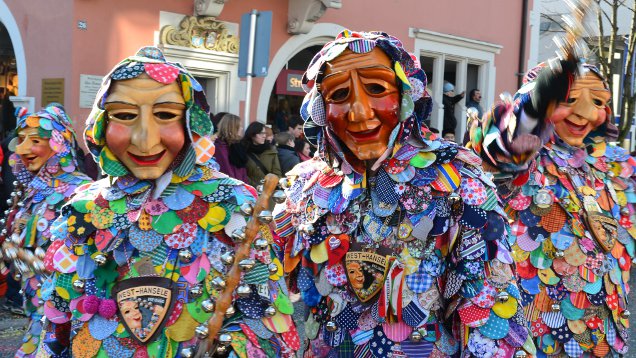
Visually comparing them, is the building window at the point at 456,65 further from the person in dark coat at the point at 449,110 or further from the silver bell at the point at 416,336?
the silver bell at the point at 416,336

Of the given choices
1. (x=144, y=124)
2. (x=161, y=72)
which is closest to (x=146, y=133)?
(x=144, y=124)

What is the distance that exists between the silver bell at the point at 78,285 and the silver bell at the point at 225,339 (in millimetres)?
514

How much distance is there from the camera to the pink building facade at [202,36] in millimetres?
9938

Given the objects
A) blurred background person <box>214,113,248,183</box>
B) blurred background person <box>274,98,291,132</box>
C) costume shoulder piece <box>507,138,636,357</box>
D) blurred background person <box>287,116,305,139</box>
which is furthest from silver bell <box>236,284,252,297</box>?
blurred background person <box>274,98,291,132</box>

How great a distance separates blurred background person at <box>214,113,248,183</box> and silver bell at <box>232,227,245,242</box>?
195 inches

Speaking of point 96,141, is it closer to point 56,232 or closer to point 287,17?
point 56,232

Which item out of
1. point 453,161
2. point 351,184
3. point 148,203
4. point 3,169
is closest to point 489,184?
point 453,161

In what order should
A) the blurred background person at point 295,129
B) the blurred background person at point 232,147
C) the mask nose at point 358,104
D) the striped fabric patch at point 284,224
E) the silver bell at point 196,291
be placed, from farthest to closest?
1. the blurred background person at point 295,129
2. the blurred background person at point 232,147
3. the striped fabric patch at point 284,224
4. the mask nose at point 358,104
5. the silver bell at point 196,291

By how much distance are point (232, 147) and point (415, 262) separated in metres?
4.95

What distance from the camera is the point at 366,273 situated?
326cm

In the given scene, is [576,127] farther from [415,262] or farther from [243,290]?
[243,290]

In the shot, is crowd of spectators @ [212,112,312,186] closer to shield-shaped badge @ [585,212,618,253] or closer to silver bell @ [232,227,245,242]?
shield-shaped badge @ [585,212,618,253]

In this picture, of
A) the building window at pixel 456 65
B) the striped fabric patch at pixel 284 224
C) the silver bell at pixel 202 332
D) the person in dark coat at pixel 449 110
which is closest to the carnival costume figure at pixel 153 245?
the silver bell at pixel 202 332

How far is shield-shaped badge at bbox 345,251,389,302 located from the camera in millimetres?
3242
